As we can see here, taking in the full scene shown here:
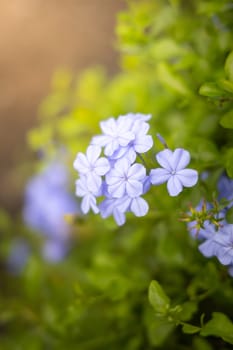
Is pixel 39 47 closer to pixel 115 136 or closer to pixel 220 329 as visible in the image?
pixel 115 136

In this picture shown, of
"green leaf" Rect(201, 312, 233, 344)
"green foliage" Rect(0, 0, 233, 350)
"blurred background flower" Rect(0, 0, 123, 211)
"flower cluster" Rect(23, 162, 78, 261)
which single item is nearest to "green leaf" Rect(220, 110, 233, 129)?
"green foliage" Rect(0, 0, 233, 350)

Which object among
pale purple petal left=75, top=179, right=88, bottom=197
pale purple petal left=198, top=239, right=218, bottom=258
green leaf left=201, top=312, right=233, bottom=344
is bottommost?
green leaf left=201, top=312, right=233, bottom=344

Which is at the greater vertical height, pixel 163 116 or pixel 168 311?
pixel 163 116

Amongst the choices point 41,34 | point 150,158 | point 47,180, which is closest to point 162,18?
point 150,158

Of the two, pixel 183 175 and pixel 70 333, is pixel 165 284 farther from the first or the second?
pixel 183 175

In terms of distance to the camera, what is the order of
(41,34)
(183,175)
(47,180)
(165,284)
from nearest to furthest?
(183,175), (165,284), (47,180), (41,34)

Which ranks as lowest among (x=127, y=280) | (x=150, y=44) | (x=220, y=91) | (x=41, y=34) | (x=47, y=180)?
(x=127, y=280)

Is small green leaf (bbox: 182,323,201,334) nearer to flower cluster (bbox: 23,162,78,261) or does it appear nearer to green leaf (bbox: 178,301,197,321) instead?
green leaf (bbox: 178,301,197,321)
